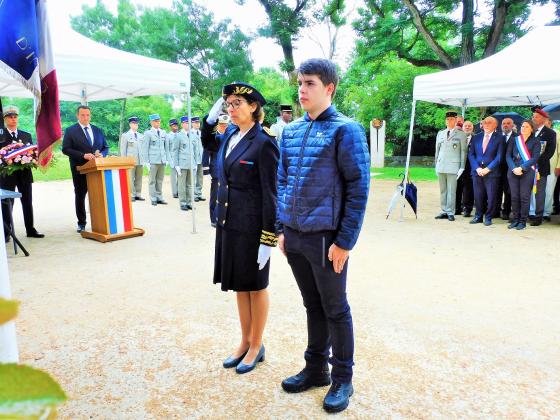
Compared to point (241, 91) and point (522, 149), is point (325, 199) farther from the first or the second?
point (522, 149)

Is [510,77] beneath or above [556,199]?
above

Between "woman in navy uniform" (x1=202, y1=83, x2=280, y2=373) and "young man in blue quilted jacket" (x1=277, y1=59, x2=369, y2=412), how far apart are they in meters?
0.16

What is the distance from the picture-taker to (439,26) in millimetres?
17422

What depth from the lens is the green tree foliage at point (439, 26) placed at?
48.5ft

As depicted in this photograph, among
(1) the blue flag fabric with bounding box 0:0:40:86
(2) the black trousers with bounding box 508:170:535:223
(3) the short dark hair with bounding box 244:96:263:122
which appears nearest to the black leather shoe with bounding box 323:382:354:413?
(3) the short dark hair with bounding box 244:96:263:122

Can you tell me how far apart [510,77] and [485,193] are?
232 cm

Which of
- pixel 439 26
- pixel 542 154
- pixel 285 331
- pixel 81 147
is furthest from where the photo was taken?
pixel 439 26

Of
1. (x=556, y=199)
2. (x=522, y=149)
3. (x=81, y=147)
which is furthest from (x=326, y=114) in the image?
(x=556, y=199)

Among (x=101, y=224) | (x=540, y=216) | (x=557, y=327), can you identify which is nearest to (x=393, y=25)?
(x=540, y=216)

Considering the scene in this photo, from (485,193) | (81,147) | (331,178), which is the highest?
(81,147)

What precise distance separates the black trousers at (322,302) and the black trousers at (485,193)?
6.09 m

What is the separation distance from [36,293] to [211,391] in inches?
101

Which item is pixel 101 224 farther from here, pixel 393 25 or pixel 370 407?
pixel 393 25

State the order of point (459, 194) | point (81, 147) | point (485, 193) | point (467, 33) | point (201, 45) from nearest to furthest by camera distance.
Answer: point (81, 147), point (485, 193), point (459, 194), point (467, 33), point (201, 45)
